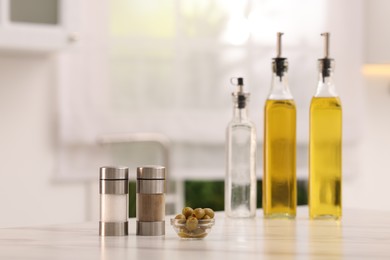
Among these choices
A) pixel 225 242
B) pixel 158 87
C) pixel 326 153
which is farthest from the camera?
pixel 158 87

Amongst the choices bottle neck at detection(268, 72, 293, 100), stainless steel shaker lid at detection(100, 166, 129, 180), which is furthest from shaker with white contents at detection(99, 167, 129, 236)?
bottle neck at detection(268, 72, 293, 100)

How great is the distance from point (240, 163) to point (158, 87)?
70.9 inches

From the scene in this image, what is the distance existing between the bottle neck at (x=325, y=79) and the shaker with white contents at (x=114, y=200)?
23.1 inches

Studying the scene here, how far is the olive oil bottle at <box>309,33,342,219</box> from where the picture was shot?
197cm

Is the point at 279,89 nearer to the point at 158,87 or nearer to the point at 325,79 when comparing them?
the point at 325,79

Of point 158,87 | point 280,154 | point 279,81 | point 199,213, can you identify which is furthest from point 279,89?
point 158,87

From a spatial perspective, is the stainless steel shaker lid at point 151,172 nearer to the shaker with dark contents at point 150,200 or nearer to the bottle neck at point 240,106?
the shaker with dark contents at point 150,200

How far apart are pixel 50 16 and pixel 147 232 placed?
174cm

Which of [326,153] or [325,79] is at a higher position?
[325,79]

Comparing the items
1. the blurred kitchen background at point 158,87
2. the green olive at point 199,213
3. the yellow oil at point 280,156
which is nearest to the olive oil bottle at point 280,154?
the yellow oil at point 280,156

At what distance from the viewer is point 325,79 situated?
79.4 inches

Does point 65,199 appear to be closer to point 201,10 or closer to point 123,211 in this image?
point 201,10

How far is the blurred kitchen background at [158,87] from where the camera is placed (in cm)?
348

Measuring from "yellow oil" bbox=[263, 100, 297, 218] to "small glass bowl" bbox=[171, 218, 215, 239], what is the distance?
0.39m
